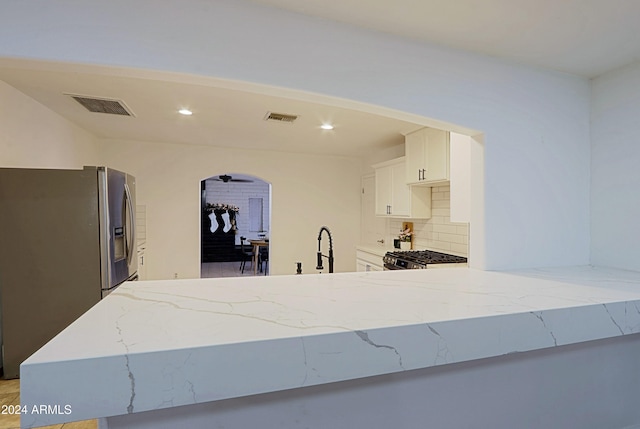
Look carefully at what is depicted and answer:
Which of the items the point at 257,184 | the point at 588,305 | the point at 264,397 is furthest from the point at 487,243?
the point at 257,184

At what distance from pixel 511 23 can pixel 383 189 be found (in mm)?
3222

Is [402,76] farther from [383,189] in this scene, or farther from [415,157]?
[383,189]

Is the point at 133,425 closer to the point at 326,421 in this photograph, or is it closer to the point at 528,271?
the point at 326,421

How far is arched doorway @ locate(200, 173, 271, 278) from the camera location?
10125mm

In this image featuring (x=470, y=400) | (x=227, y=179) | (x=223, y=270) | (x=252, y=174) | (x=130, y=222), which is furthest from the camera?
(x=227, y=179)

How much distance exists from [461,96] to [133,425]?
1.96 metres

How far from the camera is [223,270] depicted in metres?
8.62

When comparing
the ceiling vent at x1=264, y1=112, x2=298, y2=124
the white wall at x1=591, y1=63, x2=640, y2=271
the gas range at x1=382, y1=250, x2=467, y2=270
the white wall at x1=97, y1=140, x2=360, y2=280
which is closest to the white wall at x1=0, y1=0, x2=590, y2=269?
the white wall at x1=591, y1=63, x2=640, y2=271

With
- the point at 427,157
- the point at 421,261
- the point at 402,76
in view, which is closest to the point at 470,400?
the point at 402,76

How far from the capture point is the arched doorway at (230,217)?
33.2 ft

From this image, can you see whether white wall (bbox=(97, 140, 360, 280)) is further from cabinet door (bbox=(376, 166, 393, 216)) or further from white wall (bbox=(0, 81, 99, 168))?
cabinet door (bbox=(376, 166, 393, 216))

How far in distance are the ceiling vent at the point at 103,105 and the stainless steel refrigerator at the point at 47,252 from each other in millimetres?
789

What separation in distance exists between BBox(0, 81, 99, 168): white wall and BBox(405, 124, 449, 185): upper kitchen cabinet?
3.81 m

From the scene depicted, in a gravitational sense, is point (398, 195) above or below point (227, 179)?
below
